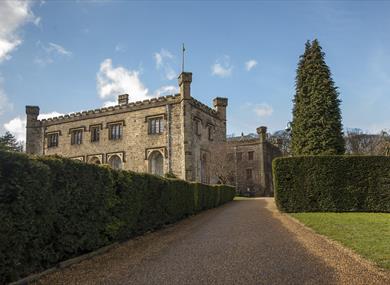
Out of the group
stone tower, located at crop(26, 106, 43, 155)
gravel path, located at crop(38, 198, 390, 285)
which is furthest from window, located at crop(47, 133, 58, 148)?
gravel path, located at crop(38, 198, 390, 285)

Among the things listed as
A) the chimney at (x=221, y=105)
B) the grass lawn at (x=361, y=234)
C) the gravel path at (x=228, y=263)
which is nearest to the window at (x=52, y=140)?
the chimney at (x=221, y=105)

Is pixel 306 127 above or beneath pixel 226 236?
above

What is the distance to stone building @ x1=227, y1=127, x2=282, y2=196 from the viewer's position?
175 ft

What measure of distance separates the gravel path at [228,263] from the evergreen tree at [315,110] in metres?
11.5

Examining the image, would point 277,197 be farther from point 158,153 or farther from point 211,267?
point 158,153

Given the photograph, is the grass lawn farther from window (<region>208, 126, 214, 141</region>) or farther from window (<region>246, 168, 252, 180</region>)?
window (<region>246, 168, 252, 180</region>)

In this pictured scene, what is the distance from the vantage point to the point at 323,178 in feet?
60.1

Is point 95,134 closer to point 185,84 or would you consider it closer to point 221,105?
point 185,84

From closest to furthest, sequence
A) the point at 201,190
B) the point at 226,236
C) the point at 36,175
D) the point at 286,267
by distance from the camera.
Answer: the point at 36,175, the point at 286,267, the point at 226,236, the point at 201,190

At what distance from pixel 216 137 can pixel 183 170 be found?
25.3 ft

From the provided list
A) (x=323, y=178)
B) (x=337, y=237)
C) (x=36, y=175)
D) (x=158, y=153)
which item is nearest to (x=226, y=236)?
(x=337, y=237)

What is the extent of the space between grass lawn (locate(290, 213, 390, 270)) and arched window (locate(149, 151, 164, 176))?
62.9 feet

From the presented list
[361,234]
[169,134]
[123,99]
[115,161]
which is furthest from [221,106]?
[361,234]

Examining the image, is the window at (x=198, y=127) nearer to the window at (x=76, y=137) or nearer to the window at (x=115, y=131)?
the window at (x=115, y=131)
